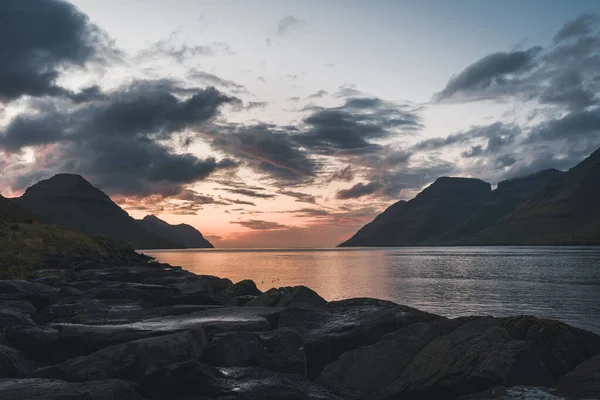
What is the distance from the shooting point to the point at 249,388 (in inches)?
444

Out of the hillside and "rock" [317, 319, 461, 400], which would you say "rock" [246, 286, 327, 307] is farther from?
the hillside

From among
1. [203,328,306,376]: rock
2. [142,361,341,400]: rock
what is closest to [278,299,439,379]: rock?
[203,328,306,376]: rock

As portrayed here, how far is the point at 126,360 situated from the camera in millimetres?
11812

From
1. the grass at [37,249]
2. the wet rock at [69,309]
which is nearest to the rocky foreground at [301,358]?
the wet rock at [69,309]

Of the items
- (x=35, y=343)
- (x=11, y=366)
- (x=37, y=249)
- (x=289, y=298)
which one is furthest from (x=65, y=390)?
(x=37, y=249)

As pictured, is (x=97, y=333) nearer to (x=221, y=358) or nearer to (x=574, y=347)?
(x=221, y=358)

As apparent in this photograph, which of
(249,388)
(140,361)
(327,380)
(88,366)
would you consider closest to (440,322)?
(327,380)

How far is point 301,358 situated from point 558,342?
24.7ft

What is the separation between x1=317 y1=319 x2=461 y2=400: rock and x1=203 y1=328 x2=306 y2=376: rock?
998 millimetres

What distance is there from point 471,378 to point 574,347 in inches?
175

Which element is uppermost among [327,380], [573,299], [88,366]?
[88,366]

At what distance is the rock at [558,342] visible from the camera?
42.9 feet

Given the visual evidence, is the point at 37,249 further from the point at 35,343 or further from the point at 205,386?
the point at 205,386

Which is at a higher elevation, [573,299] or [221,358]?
[221,358]
